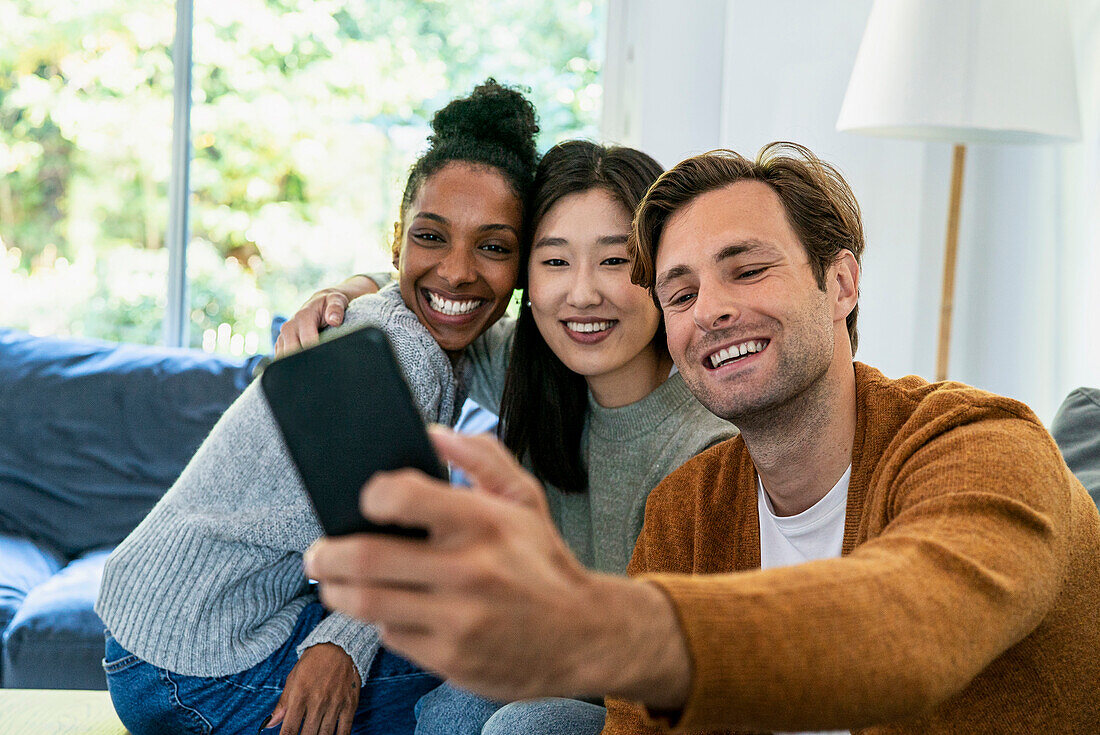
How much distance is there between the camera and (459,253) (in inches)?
61.7

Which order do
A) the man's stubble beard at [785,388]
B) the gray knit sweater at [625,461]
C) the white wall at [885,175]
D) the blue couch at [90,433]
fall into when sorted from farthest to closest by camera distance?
the white wall at [885,175], the blue couch at [90,433], the gray knit sweater at [625,461], the man's stubble beard at [785,388]

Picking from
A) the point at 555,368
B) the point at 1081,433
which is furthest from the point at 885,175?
the point at 555,368

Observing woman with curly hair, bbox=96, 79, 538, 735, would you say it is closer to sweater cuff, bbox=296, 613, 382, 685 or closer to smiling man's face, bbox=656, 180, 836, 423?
sweater cuff, bbox=296, 613, 382, 685

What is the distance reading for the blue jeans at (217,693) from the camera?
53.6 inches

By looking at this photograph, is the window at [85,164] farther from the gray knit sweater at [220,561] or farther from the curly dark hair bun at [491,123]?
the gray knit sweater at [220,561]

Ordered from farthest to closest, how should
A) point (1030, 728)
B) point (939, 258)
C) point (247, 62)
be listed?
1. point (247, 62)
2. point (939, 258)
3. point (1030, 728)

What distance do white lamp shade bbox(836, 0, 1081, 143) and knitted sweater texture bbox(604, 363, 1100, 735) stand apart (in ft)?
3.83

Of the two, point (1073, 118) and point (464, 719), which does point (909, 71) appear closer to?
point (1073, 118)

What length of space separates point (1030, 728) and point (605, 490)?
79 cm

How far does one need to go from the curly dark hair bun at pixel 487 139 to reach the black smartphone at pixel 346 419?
3.54 ft

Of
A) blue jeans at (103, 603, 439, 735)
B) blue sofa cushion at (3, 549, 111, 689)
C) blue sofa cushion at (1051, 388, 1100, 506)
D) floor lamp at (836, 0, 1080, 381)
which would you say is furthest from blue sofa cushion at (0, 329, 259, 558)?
blue sofa cushion at (1051, 388, 1100, 506)

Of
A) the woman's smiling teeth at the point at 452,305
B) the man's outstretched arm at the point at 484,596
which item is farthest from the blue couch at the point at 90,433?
the man's outstretched arm at the point at 484,596

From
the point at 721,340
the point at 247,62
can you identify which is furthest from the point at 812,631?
the point at 247,62

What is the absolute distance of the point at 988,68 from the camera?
204 centimetres
